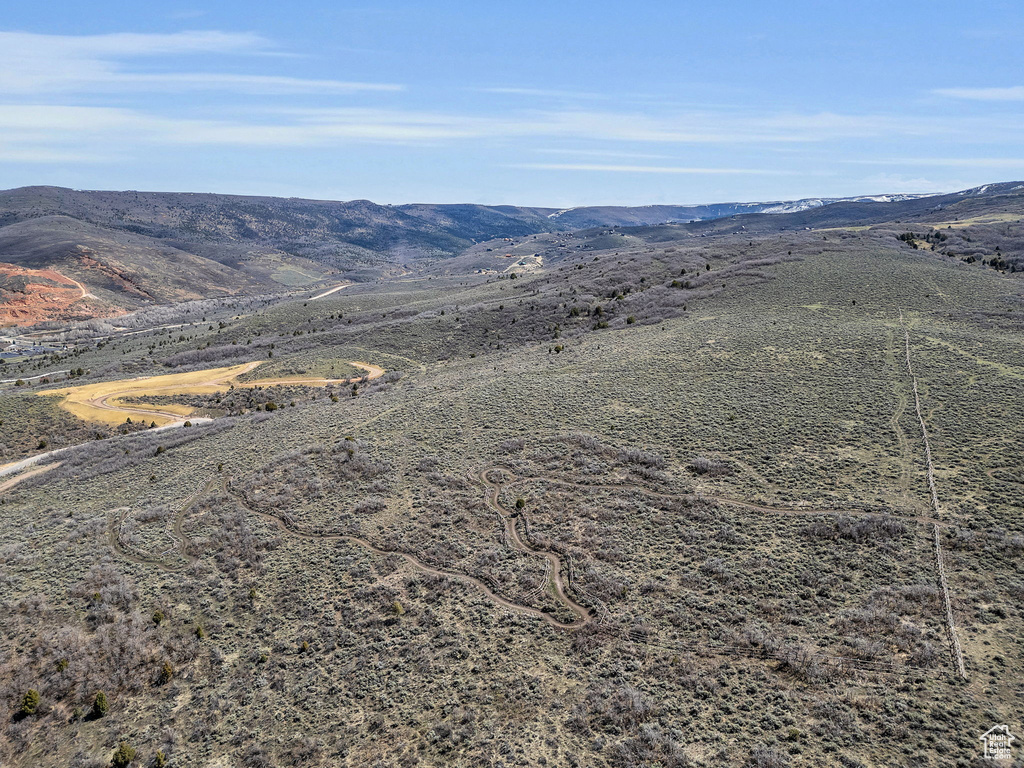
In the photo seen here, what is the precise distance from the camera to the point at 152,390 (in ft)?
192

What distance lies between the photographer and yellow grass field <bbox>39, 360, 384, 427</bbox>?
51.6 meters

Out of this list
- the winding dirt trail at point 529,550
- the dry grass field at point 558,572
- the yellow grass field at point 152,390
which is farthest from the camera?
the yellow grass field at point 152,390

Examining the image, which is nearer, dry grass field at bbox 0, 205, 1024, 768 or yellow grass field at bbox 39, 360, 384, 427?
dry grass field at bbox 0, 205, 1024, 768

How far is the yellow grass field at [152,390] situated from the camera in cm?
5162

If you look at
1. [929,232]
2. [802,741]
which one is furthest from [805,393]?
[929,232]

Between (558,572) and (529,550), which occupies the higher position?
(529,550)

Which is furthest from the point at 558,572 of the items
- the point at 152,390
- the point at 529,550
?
the point at 152,390

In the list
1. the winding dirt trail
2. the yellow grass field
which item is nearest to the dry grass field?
the winding dirt trail

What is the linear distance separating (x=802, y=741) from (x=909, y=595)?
8548 millimetres

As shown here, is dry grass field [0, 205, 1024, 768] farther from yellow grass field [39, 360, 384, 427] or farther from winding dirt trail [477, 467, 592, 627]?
yellow grass field [39, 360, 384, 427]

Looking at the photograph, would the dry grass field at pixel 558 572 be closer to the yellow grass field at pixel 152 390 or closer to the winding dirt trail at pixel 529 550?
the winding dirt trail at pixel 529 550

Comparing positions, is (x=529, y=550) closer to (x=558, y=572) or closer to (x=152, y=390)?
(x=558, y=572)

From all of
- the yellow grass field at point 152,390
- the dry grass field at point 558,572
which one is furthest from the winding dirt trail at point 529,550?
the yellow grass field at point 152,390

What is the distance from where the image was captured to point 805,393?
3678 centimetres
